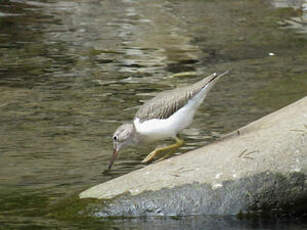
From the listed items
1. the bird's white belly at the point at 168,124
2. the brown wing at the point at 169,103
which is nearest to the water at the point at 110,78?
the bird's white belly at the point at 168,124

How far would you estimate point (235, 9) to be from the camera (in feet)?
63.6

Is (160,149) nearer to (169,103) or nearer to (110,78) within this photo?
(169,103)

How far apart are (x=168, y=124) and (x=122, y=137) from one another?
51 cm

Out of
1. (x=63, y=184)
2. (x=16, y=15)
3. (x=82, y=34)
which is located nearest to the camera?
(x=63, y=184)

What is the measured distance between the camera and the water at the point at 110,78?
27.1ft

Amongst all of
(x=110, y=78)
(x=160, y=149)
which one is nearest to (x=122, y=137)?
(x=160, y=149)

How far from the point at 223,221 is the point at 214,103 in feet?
14.9

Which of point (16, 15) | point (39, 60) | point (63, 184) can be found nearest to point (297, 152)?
point (63, 184)

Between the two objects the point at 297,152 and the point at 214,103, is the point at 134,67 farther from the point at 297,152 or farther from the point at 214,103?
the point at 297,152

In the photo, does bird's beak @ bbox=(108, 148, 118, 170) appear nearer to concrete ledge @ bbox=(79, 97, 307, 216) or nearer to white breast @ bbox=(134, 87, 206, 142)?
white breast @ bbox=(134, 87, 206, 142)

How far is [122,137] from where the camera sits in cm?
873

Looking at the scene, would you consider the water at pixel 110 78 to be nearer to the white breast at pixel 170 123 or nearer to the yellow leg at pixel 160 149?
the yellow leg at pixel 160 149

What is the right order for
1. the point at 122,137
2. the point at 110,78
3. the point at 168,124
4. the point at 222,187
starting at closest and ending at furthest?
the point at 222,187 < the point at 168,124 < the point at 122,137 < the point at 110,78

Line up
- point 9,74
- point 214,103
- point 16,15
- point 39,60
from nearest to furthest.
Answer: point 214,103 → point 9,74 → point 39,60 → point 16,15
